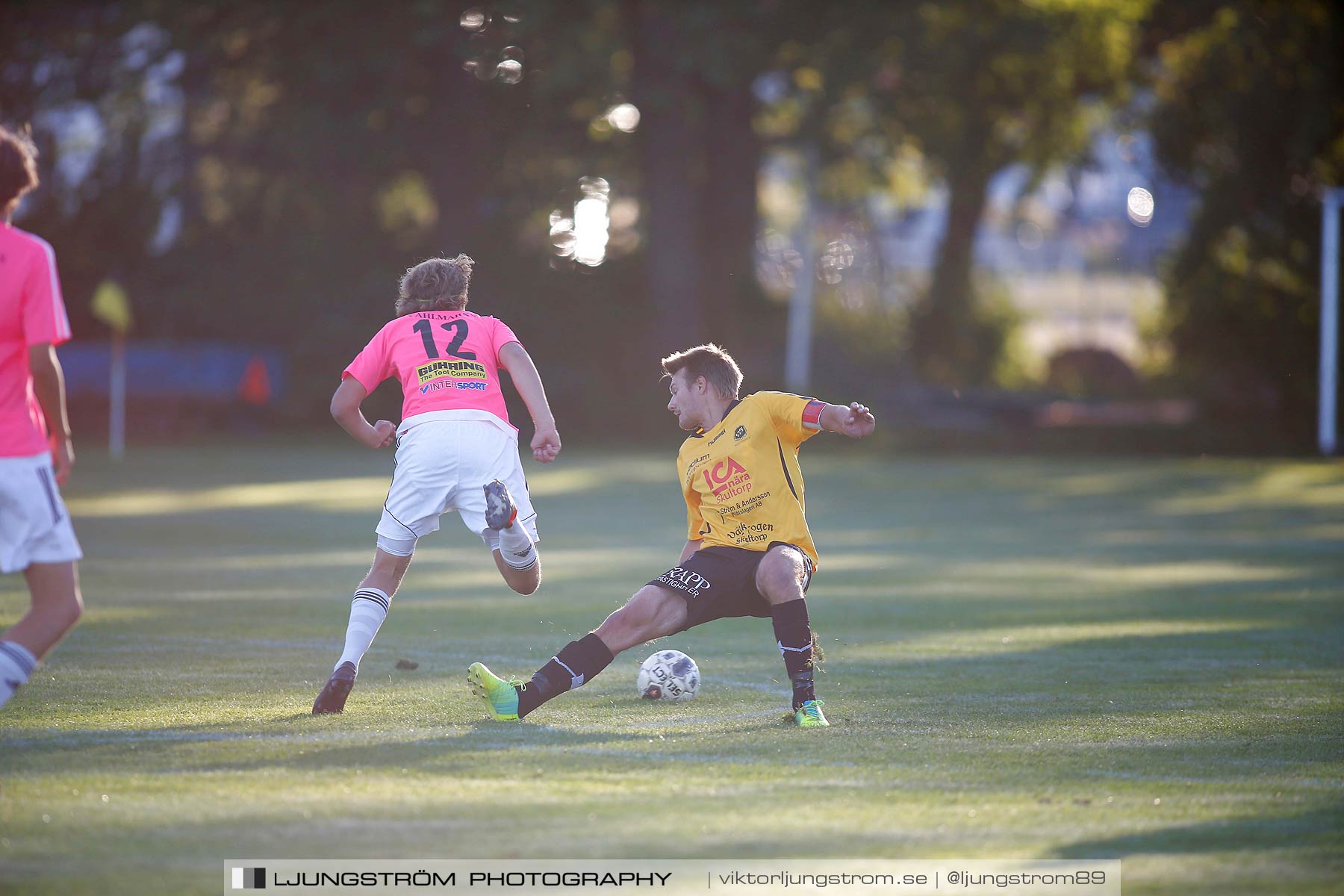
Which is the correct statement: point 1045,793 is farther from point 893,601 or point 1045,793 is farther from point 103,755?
point 893,601

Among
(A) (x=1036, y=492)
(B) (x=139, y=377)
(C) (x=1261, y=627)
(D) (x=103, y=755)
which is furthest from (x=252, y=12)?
(D) (x=103, y=755)

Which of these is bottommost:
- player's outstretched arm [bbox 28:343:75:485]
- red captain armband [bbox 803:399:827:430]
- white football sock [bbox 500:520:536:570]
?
white football sock [bbox 500:520:536:570]

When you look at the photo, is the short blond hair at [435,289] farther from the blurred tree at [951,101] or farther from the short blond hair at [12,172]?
the blurred tree at [951,101]

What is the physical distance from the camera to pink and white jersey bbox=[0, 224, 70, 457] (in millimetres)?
5465

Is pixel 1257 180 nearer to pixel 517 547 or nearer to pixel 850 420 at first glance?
pixel 850 420

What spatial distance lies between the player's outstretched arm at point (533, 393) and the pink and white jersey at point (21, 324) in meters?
2.15

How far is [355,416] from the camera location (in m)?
7.33

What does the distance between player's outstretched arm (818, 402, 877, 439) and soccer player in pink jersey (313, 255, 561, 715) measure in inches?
48.1

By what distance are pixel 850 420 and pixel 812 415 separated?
41 cm

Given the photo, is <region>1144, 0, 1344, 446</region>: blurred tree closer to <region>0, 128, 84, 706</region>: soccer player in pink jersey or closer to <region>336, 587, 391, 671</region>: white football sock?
<region>336, 587, 391, 671</region>: white football sock

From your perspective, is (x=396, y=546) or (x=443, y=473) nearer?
(x=443, y=473)

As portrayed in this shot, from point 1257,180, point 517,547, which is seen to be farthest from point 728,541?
point 1257,180

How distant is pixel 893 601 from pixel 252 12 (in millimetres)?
26438

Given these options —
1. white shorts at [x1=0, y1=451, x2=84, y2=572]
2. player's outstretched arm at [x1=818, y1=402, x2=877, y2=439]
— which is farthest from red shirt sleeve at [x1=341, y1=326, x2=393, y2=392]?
player's outstretched arm at [x1=818, y1=402, x2=877, y2=439]
